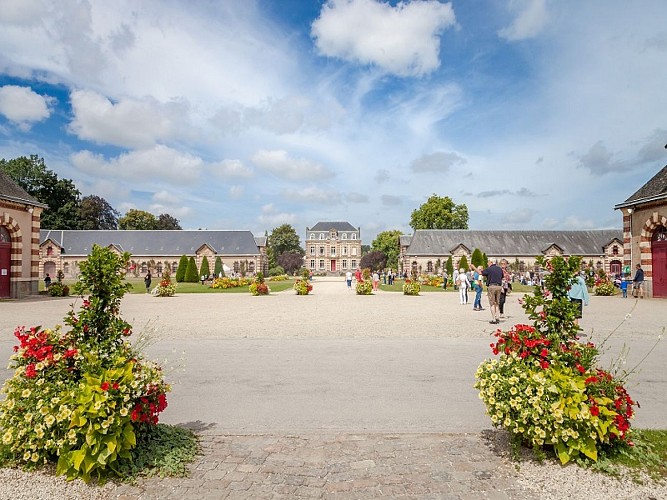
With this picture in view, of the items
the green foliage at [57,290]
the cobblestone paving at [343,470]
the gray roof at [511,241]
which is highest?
the gray roof at [511,241]

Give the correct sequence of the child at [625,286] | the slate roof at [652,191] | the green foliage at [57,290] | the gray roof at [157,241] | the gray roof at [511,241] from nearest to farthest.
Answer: the slate roof at [652,191], the child at [625,286], the green foliage at [57,290], the gray roof at [157,241], the gray roof at [511,241]

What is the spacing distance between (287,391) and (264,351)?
2.94 m

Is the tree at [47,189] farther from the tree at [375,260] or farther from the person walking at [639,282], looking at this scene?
the person walking at [639,282]

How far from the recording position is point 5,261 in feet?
73.4

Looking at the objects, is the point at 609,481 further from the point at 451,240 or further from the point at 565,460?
the point at 451,240

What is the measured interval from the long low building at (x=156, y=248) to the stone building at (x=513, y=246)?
26.1 meters

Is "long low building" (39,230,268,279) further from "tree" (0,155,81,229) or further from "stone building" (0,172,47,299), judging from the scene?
"stone building" (0,172,47,299)

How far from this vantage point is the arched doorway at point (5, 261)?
2214cm

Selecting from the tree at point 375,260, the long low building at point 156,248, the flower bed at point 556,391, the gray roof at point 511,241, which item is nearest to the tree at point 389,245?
the tree at point 375,260

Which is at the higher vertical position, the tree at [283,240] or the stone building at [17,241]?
the tree at [283,240]

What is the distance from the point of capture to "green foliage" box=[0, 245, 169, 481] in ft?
10.7

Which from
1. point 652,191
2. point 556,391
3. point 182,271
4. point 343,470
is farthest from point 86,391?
point 182,271

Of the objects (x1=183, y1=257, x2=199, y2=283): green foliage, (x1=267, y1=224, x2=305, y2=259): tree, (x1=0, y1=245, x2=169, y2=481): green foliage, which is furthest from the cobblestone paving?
(x1=267, y1=224, x2=305, y2=259): tree

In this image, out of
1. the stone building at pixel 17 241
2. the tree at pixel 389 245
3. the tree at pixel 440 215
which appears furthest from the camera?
the tree at pixel 389 245
